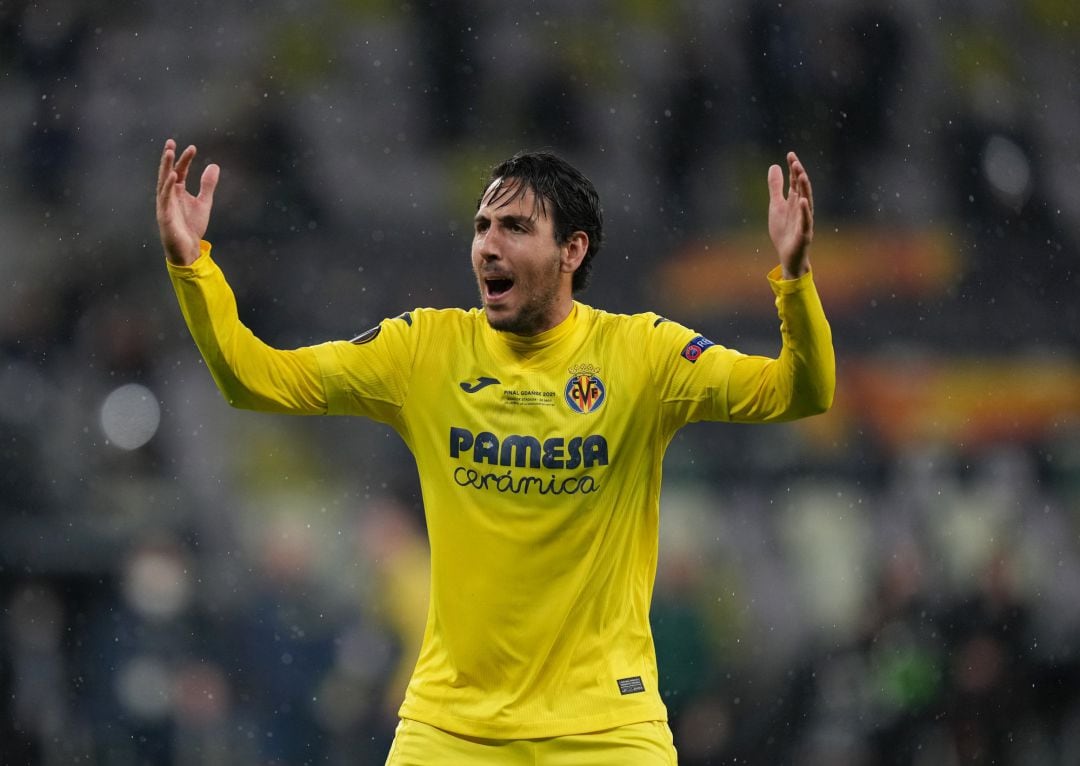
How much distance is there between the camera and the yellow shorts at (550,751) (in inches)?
122

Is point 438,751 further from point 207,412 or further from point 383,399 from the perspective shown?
point 207,412

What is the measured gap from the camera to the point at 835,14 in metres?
7.67

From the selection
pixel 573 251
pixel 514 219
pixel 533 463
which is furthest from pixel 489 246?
pixel 533 463

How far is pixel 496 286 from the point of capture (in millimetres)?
3350

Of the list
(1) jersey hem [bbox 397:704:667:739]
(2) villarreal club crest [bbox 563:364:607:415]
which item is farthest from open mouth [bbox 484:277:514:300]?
(1) jersey hem [bbox 397:704:667:739]

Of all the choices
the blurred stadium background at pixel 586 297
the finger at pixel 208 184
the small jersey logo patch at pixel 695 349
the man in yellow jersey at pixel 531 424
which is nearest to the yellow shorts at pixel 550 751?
the man in yellow jersey at pixel 531 424

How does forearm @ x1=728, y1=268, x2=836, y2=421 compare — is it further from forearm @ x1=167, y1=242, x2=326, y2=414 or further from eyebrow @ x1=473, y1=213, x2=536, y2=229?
forearm @ x1=167, y1=242, x2=326, y2=414

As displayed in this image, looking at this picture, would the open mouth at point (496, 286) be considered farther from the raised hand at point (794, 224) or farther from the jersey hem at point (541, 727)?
the jersey hem at point (541, 727)

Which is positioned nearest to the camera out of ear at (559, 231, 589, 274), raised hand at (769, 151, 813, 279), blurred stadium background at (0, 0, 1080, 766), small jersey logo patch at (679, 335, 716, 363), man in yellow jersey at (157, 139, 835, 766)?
raised hand at (769, 151, 813, 279)

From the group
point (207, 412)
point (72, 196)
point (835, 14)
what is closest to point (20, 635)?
point (207, 412)

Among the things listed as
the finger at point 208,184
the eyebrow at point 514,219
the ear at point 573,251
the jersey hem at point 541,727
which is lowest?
the jersey hem at point 541,727

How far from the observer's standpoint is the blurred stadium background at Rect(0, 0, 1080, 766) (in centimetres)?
673

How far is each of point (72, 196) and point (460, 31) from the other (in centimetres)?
207

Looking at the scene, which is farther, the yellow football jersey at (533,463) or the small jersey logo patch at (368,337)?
the small jersey logo patch at (368,337)
